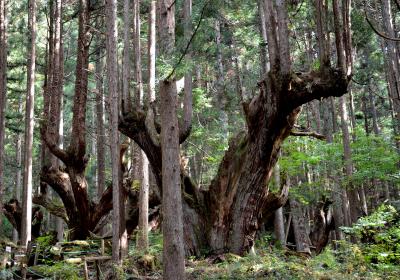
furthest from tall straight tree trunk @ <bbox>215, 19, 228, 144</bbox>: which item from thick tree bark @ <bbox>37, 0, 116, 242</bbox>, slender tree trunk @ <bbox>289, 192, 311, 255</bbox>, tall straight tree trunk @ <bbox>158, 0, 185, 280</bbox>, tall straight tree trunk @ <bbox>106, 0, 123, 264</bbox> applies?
tall straight tree trunk @ <bbox>158, 0, 185, 280</bbox>

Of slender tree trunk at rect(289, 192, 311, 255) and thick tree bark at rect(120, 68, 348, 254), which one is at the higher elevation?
thick tree bark at rect(120, 68, 348, 254)

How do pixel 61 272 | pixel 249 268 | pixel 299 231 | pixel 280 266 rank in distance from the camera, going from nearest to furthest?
pixel 249 268 < pixel 280 266 < pixel 61 272 < pixel 299 231

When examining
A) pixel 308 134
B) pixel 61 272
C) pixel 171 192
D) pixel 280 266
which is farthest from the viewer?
pixel 308 134

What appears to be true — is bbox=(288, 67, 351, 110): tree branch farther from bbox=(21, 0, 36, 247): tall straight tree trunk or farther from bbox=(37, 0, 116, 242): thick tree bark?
bbox=(21, 0, 36, 247): tall straight tree trunk

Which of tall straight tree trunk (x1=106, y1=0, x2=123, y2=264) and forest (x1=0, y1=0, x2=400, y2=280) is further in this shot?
tall straight tree trunk (x1=106, y1=0, x2=123, y2=264)

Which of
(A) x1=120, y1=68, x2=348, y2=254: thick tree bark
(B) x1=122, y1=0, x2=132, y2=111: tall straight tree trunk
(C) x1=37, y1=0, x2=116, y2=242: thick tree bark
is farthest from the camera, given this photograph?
(C) x1=37, y1=0, x2=116, y2=242: thick tree bark

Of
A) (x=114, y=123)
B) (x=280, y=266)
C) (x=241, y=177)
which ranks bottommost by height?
(x=280, y=266)

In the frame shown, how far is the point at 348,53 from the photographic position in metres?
8.34

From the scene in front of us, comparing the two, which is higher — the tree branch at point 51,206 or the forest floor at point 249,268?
the tree branch at point 51,206

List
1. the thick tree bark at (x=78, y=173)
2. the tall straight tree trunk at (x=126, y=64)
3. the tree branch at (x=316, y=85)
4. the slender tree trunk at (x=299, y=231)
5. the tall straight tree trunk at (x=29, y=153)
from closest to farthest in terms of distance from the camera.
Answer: the tree branch at (x=316, y=85)
the tall straight tree trunk at (x=126, y=64)
the thick tree bark at (x=78, y=173)
the tall straight tree trunk at (x=29, y=153)
the slender tree trunk at (x=299, y=231)

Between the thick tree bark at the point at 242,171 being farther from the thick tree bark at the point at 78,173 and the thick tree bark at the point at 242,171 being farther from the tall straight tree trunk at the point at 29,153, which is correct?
the tall straight tree trunk at the point at 29,153

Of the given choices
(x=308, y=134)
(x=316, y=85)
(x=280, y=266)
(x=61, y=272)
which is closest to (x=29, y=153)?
(x=61, y=272)

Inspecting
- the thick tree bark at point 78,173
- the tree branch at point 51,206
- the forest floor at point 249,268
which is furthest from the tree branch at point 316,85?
the tree branch at point 51,206

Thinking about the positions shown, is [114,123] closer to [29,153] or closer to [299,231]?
[29,153]
